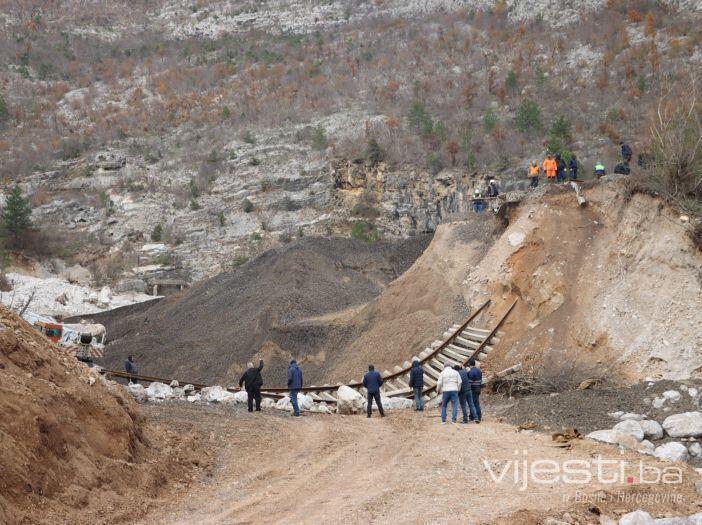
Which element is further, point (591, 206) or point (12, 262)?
point (12, 262)

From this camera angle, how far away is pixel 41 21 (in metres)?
101

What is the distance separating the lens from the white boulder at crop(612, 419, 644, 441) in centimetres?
1091

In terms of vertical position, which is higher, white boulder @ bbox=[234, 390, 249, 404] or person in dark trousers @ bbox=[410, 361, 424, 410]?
person in dark trousers @ bbox=[410, 361, 424, 410]

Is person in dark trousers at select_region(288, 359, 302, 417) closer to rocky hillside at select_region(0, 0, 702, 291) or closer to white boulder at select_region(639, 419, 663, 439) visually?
white boulder at select_region(639, 419, 663, 439)

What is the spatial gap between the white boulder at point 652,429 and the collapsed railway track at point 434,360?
21.1ft

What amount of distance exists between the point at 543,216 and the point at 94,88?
7659 centimetres

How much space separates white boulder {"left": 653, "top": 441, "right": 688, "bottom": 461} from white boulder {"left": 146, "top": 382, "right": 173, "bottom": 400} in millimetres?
9944

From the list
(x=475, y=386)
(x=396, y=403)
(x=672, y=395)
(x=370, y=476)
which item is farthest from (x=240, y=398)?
(x=672, y=395)

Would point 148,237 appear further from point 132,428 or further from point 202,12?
point 202,12

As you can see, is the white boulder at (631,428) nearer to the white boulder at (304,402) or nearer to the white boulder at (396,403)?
the white boulder at (396,403)

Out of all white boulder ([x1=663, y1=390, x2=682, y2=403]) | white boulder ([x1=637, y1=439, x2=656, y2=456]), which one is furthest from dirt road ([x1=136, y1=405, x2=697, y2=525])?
white boulder ([x1=663, y1=390, x2=682, y2=403])

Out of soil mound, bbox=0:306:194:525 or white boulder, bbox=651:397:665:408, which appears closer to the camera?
soil mound, bbox=0:306:194:525

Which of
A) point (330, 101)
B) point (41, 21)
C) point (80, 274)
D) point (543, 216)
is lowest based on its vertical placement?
point (80, 274)

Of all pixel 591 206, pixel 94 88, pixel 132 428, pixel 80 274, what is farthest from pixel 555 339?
pixel 94 88
